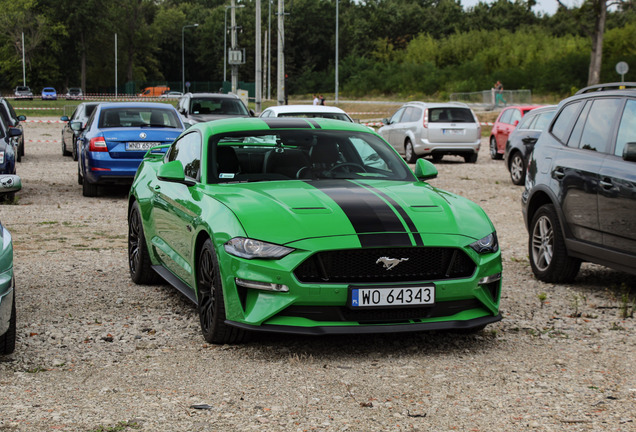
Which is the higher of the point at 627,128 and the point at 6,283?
the point at 627,128

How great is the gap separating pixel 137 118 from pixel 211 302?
10336 mm

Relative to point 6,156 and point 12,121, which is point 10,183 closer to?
point 6,156

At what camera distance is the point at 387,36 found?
113 meters

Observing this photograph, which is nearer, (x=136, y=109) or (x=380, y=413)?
(x=380, y=413)

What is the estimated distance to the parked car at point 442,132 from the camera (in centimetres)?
2433

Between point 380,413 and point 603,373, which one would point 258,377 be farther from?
point 603,373

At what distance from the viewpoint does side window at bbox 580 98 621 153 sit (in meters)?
7.90

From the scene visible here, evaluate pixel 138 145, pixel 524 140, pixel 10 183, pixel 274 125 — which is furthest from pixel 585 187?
pixel 524 140

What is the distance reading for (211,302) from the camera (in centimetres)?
602

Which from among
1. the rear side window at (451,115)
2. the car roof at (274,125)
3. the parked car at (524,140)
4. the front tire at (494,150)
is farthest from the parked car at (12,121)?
the car roof at (274,125)

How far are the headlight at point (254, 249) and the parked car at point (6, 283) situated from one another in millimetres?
1292

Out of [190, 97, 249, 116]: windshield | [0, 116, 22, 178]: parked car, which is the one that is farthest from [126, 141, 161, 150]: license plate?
[190, 97, 249, 116]: windshield

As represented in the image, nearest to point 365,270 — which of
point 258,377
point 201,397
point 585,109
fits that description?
point 258,377

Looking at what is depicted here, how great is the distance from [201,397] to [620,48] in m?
67.3
